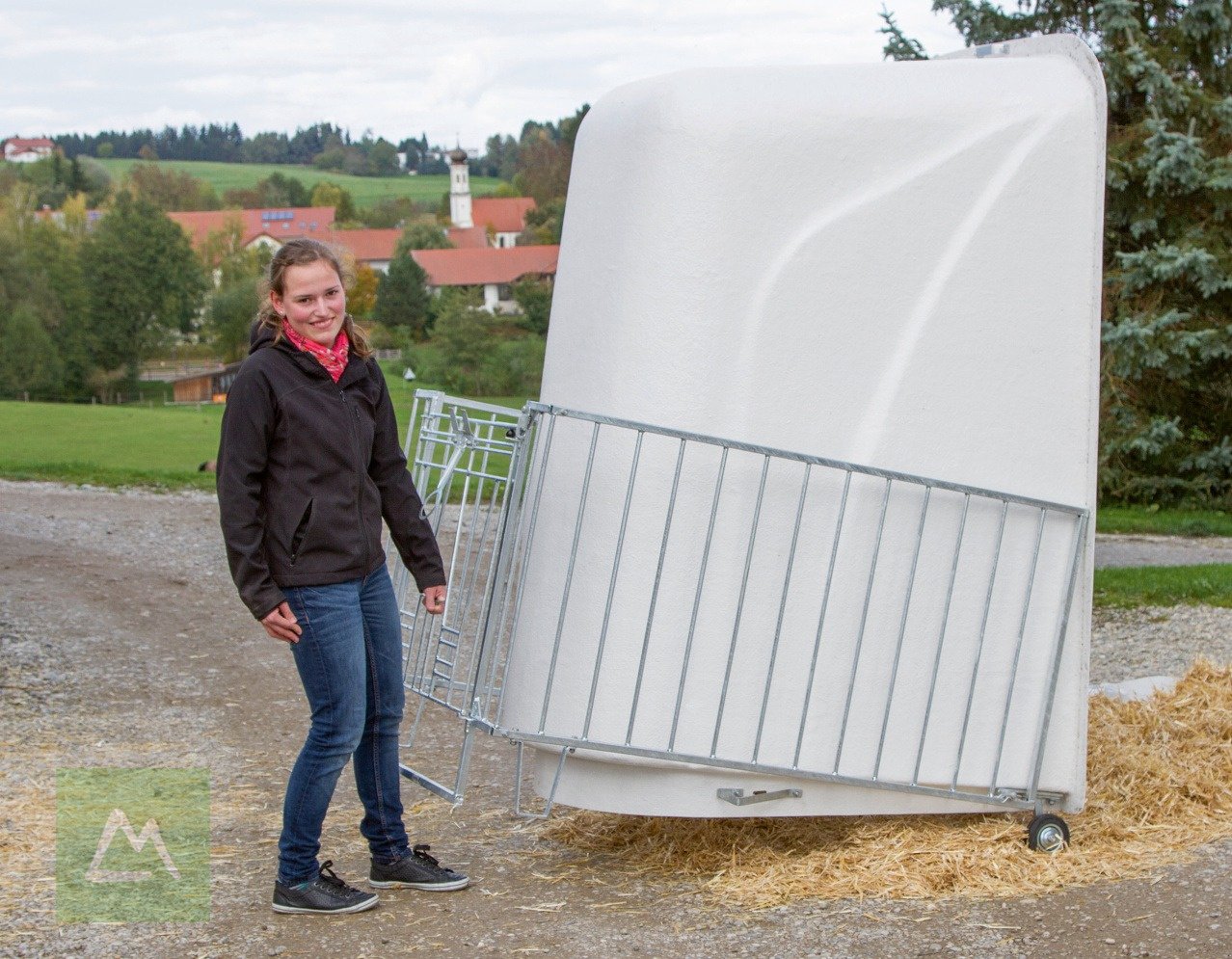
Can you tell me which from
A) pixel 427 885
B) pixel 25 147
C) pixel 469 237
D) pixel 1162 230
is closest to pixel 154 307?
pixel 469 237

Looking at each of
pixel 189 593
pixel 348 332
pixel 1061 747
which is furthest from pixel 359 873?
pixel 189 593

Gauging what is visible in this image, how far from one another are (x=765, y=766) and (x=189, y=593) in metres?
6.50

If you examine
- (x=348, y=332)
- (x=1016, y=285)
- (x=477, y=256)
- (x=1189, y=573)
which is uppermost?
(x=477, y=256)

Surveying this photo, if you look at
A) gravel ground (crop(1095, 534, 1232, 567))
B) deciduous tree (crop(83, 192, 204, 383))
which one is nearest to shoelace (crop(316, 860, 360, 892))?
gravel ground (crop(1095, 534, 1232, 567))

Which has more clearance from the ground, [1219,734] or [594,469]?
[594,469]

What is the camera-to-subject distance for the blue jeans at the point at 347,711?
366 cm

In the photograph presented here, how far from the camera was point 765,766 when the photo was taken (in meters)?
3.88

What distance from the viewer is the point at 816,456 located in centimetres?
382

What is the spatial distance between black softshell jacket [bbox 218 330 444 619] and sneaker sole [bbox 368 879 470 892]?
0.93 meters

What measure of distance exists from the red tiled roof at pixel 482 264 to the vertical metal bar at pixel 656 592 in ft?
158

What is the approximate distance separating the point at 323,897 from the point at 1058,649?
2205 millimetres

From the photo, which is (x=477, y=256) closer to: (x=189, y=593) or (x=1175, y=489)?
(x=1175, y=489)

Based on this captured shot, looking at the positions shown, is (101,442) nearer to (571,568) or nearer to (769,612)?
(571,568)
